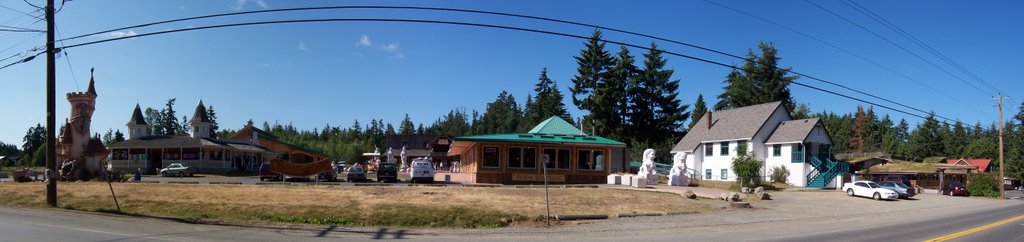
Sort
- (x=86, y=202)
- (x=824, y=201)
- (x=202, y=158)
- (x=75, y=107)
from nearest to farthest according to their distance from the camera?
(x=86, y=202)
(x=824, y=201)
(x=75, y=107)
(x=202, y=158)

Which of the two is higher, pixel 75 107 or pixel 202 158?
pixel 75 107

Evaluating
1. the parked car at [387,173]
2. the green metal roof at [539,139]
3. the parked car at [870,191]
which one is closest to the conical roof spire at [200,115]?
the parked car at [387,173]

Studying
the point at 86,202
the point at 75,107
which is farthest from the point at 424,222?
the point at 75,107

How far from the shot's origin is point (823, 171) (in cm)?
4762

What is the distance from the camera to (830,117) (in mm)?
143625

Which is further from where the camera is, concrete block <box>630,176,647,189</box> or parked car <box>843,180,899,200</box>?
parked car <box>843,180,899,200</box>

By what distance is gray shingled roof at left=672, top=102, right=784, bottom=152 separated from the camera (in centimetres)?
5403

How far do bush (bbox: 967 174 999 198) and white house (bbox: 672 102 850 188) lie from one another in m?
9.60

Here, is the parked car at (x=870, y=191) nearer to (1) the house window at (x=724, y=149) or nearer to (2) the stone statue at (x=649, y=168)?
(2) the stone statue at (x=649, y=168)

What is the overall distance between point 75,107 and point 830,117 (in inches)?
5755

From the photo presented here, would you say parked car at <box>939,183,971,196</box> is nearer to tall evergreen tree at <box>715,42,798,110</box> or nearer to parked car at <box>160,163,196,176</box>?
tall evergreen tree at <box>715,42,798,110</box>

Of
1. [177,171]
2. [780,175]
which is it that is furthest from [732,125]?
[177,171]

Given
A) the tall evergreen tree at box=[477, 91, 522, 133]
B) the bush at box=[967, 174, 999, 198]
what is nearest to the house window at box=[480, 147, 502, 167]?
the bush at box=[967, 174, 999, 198]

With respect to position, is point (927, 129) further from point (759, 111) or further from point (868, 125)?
point (759, 111)
